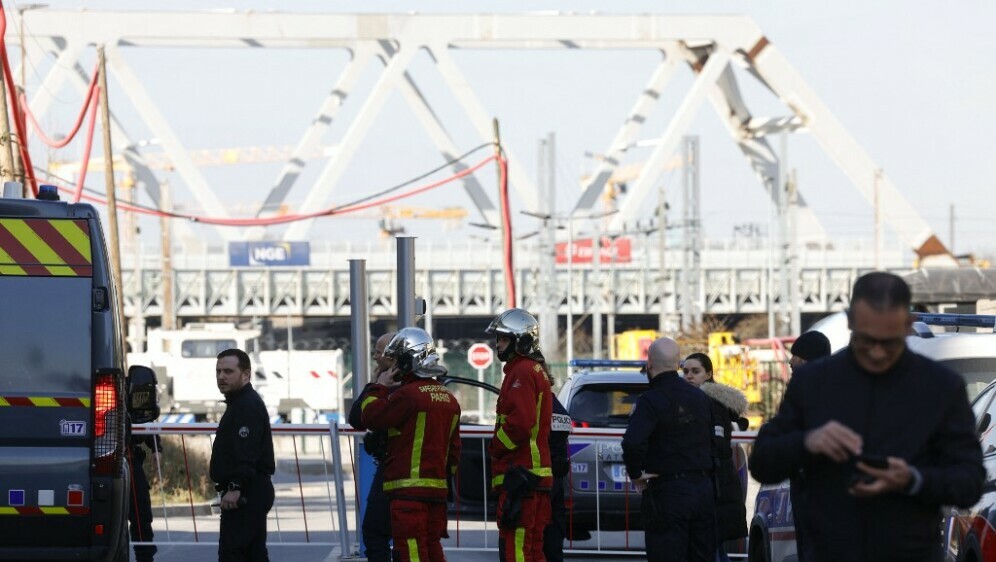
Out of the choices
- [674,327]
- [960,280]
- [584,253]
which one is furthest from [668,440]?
[584,253]

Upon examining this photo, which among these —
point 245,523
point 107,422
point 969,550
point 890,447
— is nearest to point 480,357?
point 245,523

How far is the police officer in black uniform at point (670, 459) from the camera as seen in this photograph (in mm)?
8273

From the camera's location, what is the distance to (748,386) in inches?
1422

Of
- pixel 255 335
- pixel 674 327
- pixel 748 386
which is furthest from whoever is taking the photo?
pixel 674 327

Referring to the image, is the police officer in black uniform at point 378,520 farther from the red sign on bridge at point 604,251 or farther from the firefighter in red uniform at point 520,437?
the red sign on bridge at point 604,251

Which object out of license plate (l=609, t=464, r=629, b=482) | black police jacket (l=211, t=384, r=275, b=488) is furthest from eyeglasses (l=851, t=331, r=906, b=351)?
license plate (l=609, t=464, r=629, b=482)

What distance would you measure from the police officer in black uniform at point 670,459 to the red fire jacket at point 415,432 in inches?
38.1

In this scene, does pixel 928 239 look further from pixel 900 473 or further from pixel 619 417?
pixel 900 473

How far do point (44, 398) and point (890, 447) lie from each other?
476cm

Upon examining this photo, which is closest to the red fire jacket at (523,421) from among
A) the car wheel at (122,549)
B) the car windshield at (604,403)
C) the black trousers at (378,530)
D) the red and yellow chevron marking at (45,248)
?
the black trousers at (378,530)

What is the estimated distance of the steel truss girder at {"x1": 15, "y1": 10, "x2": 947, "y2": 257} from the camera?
9594cm

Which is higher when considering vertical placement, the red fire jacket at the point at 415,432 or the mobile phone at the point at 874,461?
the mobile phone at the point at 874,461

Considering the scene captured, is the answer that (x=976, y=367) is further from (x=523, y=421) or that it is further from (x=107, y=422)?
(x=107, y=422)

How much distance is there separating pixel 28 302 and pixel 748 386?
29.2 m
